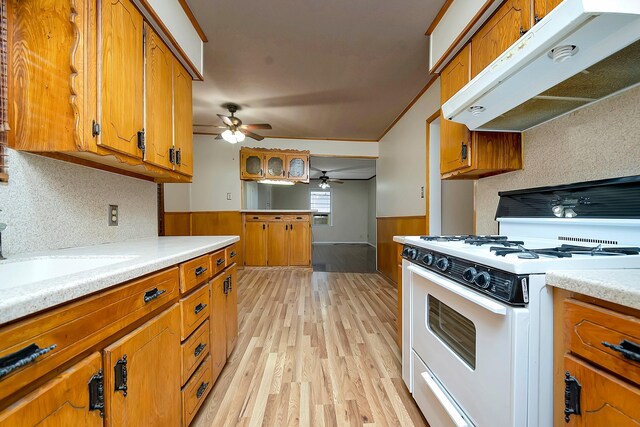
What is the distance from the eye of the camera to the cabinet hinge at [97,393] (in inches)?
24.0

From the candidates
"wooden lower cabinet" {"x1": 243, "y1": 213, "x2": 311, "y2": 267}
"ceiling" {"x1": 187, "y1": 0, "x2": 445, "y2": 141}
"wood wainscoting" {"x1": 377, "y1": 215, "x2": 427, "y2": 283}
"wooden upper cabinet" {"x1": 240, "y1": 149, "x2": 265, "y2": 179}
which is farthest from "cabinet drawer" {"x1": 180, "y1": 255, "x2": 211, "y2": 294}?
"wooden upper cabinet" {"x1": 240, "y1": 149, "x2": 265, "y2": 179}

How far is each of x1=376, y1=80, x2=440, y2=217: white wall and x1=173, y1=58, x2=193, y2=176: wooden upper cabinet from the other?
7.55 ft

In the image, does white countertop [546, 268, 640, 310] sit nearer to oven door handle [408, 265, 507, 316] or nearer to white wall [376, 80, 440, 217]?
oven door handle [408, 265, 507, 316]

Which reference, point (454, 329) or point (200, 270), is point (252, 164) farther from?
point (454, 329)

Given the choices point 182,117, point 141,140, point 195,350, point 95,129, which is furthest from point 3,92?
point 195,350

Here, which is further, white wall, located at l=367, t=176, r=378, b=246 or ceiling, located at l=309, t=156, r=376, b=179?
white wall, located at l=367, t=176, r=378, b=246

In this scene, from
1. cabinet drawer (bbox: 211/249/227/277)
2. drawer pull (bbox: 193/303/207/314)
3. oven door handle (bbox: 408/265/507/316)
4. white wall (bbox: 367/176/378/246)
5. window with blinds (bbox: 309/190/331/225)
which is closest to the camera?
oven door handle (bbox: 408/265/507/316)

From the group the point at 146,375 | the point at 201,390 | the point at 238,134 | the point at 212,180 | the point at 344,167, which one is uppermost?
the point at 344,167

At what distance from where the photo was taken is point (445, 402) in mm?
935

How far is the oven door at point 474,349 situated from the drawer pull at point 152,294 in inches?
40.5

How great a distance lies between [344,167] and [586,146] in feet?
18.6

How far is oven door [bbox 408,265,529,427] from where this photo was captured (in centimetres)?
67

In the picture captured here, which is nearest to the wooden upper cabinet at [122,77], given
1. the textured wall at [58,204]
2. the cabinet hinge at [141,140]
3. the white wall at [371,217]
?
the cabinet hinge at [141,140]

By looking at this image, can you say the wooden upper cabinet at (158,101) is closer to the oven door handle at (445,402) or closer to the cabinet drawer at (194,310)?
the cabinet drawer at (194,310)
